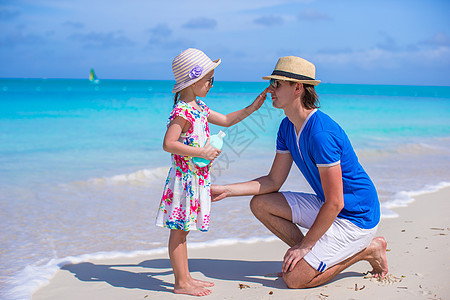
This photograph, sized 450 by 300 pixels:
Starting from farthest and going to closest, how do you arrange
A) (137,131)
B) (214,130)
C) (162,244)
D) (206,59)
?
(137,131)
(214,130)
(162,244)
(206,59)

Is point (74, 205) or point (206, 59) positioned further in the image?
point (74, 205)

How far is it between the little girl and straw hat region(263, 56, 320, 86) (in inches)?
16.3

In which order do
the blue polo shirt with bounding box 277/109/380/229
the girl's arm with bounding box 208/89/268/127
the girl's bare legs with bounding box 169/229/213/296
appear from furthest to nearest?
1. the girl's arm with bounding box 208/89/268/127
2. the girl's bare legs with bounding box 169/229/213/296
3. the blue polo shirt with bounding box 277/109/380/229

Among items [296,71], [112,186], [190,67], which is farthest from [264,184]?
[112,186]

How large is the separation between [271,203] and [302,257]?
1.48 ft

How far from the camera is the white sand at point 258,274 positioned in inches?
102

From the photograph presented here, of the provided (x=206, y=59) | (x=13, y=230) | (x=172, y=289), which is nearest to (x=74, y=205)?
(x=13, y=230)

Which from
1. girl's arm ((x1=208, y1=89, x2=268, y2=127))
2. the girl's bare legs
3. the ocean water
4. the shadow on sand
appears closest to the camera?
the girl's bare legs

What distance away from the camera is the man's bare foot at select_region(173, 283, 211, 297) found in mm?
2699

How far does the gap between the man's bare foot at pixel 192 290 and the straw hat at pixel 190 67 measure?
1164 mm

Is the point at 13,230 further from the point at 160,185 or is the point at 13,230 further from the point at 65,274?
the point at 160,185

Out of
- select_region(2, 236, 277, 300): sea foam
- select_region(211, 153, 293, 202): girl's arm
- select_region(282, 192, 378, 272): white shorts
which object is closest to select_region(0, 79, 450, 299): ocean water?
select_region(2, 236, 277, 300): sea foam

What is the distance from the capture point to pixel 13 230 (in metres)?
4.09

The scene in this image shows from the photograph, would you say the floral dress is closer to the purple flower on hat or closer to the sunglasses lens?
the purple flower on hat
